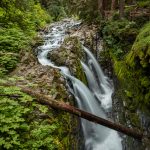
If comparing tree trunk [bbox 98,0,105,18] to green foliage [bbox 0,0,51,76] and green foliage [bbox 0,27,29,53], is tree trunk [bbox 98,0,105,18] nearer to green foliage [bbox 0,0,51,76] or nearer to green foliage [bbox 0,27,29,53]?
green foliage [bbox 0,0,51,76]

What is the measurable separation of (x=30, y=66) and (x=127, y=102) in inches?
135

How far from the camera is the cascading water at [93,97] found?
29.9 feet

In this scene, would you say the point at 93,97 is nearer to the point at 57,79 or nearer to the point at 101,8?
the point at 57,79

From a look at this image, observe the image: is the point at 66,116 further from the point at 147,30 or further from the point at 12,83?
the point at 147,30

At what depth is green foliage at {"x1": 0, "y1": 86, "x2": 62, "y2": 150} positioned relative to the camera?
5.75m

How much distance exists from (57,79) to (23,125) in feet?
9.40

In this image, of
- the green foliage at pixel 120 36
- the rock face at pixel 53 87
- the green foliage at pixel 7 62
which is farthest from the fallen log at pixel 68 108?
the green foliage at pixel 120 36

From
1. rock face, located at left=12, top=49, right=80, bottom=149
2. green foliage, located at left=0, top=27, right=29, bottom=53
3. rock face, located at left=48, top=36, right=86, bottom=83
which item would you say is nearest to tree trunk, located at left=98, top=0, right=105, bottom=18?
rock face, located at left=48, top=36, right=86, bottom=83

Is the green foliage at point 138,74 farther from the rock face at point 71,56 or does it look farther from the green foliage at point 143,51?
the rock face at point 71,56

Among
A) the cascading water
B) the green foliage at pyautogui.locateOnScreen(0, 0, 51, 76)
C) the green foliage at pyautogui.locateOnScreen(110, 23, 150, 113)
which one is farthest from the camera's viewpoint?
the green foliage at pyautogui.locateOnScreen(0, 0, 51, 76)

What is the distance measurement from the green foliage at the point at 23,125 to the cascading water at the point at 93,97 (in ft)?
8.62

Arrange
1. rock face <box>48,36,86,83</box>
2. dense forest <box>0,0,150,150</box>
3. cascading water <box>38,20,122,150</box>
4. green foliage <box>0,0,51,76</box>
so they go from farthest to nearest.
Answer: rock face <box>48,36,86,83</box>, green foliage <box>0,0,51,76</box>, cascading water <box>38,20,122,150</box>, dense forest <box>0,0,150,150</box>

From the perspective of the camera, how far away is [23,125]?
614cm

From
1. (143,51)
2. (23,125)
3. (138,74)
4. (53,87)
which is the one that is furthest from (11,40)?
(23,125)
